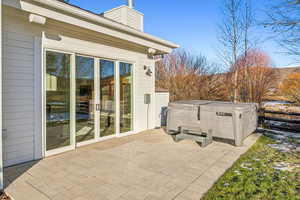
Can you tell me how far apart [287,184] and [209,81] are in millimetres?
7321

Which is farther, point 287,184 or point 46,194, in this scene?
point 287,184

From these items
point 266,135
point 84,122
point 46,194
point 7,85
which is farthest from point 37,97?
point 266,135

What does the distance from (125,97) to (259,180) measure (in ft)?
12.4

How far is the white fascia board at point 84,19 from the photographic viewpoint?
312 cm

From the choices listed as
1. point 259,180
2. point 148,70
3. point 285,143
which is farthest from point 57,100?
point 285,143

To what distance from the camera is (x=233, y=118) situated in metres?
4.36

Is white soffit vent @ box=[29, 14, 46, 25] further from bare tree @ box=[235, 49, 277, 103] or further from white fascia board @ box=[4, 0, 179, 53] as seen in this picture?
bare tree @ box=[235, 49, 277, 103]

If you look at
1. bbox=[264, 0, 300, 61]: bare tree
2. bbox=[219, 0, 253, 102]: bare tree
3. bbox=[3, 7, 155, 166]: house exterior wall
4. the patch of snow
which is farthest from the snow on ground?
bbox=[3, 7, 155, 166]: house exterior wall

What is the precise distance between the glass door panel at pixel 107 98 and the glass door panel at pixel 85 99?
27cm

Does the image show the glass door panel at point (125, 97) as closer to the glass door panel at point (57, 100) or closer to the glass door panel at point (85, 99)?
the glass door panel at point (85, 99)

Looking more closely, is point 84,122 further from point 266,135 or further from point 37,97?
point 266,135

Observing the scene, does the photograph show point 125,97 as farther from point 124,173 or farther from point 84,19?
point 124,173

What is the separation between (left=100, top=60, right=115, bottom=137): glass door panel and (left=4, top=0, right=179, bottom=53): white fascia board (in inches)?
32.9

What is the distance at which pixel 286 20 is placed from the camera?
4.00 m
